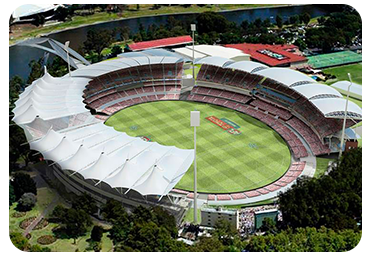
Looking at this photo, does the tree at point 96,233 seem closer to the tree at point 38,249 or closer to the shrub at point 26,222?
the tree at point 38,249

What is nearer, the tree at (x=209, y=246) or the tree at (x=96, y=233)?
the tree at (x=209, y=246)

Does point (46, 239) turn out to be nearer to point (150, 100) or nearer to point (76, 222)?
point (76, 222)

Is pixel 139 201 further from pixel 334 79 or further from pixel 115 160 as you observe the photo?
pixel 334 79

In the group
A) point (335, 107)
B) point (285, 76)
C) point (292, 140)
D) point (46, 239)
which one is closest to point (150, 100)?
point (285, 76)

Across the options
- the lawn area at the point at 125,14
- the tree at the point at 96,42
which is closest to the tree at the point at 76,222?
the tree at the point at 96,42

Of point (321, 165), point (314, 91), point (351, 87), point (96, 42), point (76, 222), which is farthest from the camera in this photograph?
point (96, 42)

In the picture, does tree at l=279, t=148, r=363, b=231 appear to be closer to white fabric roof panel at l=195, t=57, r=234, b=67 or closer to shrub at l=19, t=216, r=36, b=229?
shrub at l=19, t=216, r=36, b=229

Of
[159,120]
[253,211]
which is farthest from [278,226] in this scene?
[159,120]

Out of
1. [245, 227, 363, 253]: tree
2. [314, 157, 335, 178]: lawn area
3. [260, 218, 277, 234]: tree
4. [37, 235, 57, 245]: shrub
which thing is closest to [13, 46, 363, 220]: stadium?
[314, 157, 335, 178]: lawn area
